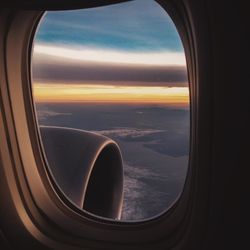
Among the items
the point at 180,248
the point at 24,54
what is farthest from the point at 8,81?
the point at 180,248

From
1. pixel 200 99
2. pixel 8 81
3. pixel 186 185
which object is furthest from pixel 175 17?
pixel 8 81

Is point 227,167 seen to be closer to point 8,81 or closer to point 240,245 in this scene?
point 240,245

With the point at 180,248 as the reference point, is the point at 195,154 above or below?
above

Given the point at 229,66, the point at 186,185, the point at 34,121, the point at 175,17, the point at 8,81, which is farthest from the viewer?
the point at 34,121

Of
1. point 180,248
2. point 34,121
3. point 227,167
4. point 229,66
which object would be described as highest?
point 229,66

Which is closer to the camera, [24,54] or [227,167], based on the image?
[227,167]

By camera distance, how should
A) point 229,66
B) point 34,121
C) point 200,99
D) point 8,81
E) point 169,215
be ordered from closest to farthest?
point 229,66, point 200,99, point 169,215, point 8,81, point 34,121
